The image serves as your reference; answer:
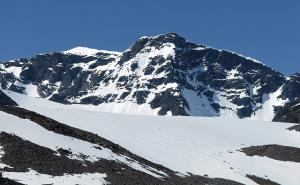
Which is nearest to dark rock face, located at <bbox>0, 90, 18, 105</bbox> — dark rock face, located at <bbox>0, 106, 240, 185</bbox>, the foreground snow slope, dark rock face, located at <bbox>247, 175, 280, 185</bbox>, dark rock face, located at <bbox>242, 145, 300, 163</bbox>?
the foreground snow slope

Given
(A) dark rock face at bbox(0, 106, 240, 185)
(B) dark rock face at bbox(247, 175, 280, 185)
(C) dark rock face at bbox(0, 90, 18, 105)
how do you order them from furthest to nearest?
1. (C) dark rock face at bbox(0, 90, 18, 105)
2. (B) dark rock face at bbox(247, 175, 280, 185)
3. (A) dark rock face at bbox(0, 106, 240, 185)

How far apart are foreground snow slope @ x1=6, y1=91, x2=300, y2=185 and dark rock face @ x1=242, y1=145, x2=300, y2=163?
4.85 feet

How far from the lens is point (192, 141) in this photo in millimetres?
87312

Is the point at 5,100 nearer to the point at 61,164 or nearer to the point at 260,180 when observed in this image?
the point at 260,180

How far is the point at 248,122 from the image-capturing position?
A: 11838 cm

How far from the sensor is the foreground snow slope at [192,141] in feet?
231

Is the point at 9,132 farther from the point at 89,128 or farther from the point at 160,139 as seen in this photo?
the point at 160,139

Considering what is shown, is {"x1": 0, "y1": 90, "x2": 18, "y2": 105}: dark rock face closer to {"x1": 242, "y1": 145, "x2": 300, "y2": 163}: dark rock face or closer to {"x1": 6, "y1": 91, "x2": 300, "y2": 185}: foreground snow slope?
{"x1": 6, "y1": 91, "x2": 300, "y2": 185}: foreground snow slope

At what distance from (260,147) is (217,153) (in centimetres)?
932

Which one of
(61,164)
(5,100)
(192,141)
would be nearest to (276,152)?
(192,141)

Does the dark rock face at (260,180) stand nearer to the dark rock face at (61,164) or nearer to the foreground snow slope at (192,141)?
the foreground snow slope at (192,141)

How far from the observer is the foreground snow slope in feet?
231

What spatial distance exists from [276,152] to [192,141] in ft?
36.6

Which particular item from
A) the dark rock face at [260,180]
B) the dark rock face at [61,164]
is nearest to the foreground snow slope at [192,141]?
the dark rock face at [260,180]
